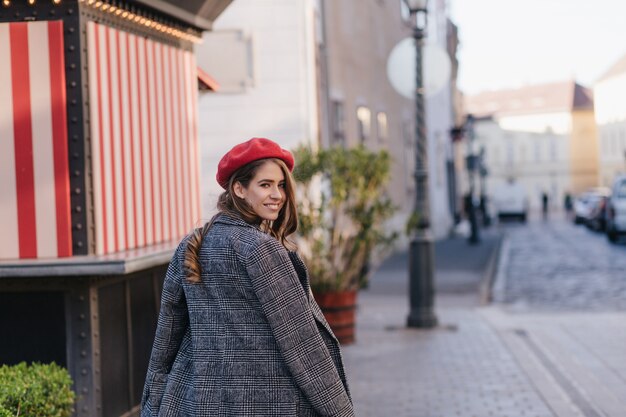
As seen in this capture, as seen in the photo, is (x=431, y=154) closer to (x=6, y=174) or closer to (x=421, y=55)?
(x=421, y=55)

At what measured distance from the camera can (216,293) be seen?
11.2 feet

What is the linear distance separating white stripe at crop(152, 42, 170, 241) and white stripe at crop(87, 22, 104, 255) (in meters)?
0.91

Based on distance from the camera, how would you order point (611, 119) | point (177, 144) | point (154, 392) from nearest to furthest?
point (154, 392) < point (177, 144) < point (611, 119)

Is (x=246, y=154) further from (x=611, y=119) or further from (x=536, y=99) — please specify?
(x=536, y=99)

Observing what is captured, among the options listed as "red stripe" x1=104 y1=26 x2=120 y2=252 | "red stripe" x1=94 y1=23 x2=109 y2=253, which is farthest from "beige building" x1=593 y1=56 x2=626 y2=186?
"red stripe" x1=94 y1=23 x2=109 y2=253

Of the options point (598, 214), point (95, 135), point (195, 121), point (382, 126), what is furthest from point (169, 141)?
point (598, 214)

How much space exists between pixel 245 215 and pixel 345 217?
776 centimetres

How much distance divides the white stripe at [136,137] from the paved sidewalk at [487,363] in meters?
2.08

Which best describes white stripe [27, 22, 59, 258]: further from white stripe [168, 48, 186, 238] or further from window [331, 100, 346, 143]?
window [331, 100, 346, 143]

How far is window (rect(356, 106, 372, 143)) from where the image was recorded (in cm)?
2339

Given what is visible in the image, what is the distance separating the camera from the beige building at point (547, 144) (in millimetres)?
103000

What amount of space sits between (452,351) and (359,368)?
4.55 feet

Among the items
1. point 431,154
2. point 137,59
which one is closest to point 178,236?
point 137,59

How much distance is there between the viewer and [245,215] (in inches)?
138
